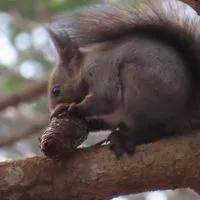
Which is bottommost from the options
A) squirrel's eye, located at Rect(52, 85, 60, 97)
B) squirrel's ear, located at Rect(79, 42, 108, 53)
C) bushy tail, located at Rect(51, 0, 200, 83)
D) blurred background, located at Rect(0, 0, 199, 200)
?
blurred background, located at Rect(0, 0, 199, 200)

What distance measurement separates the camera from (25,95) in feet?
12.7

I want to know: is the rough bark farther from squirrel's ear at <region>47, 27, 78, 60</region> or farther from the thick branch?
the thick branch

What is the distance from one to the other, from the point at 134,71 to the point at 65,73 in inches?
22.5

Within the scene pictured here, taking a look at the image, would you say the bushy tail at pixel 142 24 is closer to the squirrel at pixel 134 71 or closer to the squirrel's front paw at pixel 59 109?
the squirrel at pixel 134 71

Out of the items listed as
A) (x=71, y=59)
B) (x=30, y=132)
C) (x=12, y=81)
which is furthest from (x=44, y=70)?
(x=71, y=59)

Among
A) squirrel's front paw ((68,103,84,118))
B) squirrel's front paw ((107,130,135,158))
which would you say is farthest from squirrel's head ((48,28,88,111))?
squirrel's front paw ((107,130,135,158))

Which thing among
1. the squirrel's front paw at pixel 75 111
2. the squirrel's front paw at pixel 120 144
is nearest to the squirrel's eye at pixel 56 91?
the squirrel's front paw at pixel 75 111

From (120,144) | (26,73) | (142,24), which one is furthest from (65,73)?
(26,73)

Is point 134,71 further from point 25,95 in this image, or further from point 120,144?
point 25,95

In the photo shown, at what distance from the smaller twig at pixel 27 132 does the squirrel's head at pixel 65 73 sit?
1.15 metres

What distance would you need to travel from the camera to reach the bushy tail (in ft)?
7.59

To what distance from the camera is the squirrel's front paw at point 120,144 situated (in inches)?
79.7

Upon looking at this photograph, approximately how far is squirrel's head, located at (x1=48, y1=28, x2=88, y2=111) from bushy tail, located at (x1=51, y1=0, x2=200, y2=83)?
136mm

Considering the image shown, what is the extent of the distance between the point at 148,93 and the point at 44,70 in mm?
3468
